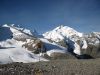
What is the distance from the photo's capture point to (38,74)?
89.9 feet

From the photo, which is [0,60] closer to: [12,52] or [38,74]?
[12,52]

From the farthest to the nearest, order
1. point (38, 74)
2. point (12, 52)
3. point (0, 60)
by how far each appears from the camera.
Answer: point (12, 52) < point (0, 60) < point (38, 74)

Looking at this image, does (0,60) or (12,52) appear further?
(12,52)

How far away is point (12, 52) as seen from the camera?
19725 centimetres

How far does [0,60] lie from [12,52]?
43694mm

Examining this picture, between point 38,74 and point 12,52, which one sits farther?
point 12,52

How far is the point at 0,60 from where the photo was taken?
154 meters

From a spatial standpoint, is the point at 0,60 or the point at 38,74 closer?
the point at 38,74

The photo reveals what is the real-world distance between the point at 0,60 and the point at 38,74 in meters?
130

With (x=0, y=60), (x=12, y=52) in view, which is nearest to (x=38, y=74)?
(x=0, y=60)

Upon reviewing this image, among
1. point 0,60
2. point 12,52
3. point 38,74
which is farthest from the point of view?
point 12,52
